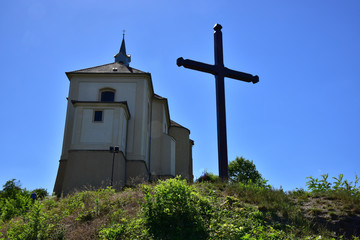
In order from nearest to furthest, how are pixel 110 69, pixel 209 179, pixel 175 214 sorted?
pixel 175 214 < pixel 209 179 < pixel 110 69

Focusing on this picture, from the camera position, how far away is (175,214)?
7.36 metres

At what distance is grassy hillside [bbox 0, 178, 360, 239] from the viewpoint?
730 centimetres

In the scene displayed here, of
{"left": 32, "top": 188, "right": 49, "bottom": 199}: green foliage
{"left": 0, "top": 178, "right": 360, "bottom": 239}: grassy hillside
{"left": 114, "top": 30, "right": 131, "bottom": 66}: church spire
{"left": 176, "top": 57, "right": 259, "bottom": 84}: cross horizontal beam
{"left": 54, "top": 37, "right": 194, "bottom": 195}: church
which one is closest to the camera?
{"left": 0, "top": 178, "right": 360, "bottom": 239}: grassy hillside

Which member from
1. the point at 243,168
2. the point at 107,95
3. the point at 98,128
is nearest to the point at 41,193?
the point at 98,128

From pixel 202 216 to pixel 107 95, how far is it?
69.8 ft

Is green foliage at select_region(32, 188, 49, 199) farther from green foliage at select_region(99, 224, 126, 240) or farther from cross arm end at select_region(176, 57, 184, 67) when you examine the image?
green foliage at select_region(99, 224, 126, 240)

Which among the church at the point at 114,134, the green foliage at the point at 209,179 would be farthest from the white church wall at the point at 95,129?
the green foliage at the point at 209,179

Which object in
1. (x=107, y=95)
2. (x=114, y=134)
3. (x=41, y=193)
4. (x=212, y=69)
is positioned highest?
(x=107, y=95)

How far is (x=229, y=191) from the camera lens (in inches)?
409

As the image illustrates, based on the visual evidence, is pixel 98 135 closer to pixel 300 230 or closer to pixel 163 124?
pixel 163 124

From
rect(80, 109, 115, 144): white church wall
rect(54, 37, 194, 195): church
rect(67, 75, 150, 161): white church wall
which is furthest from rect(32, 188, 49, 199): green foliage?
rect(67, 75, 150, 161): white church wall

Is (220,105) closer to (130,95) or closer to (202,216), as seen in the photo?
(202,216)

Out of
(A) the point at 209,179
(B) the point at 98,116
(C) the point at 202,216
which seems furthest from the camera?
(B) the point at 98,116

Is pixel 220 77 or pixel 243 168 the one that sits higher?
pixel 243 168
